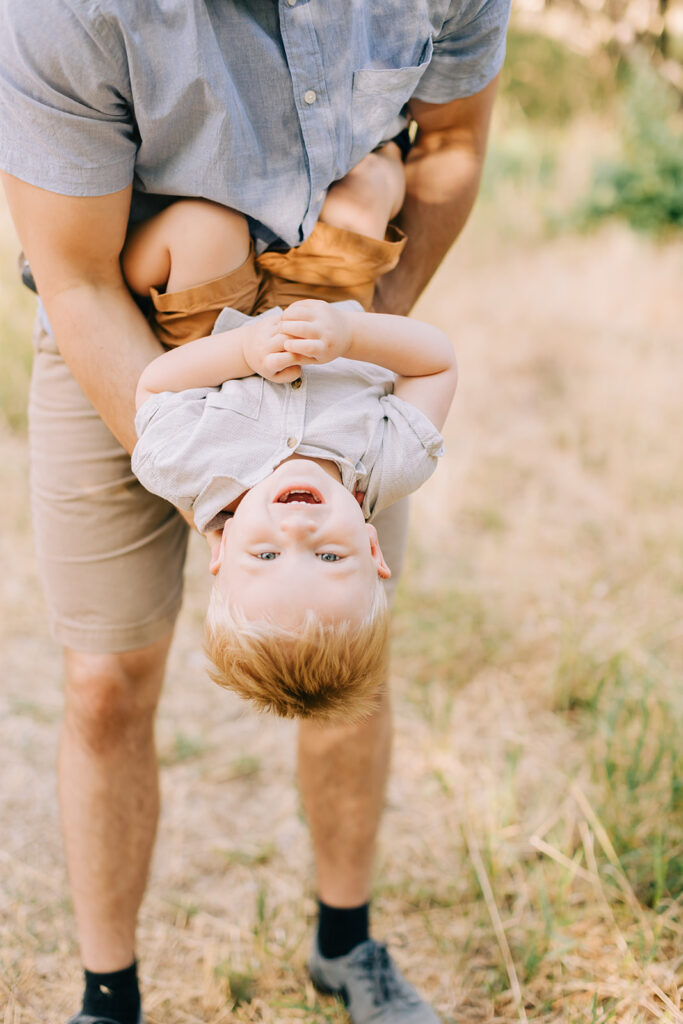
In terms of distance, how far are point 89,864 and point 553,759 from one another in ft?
4.74

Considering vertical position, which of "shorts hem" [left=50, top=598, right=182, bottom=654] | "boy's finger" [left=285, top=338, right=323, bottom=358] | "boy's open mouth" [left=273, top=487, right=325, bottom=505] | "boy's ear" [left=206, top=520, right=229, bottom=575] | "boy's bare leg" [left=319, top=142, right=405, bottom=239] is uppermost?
"boy's bare leg" [left=319, top=142, right=405, bottom=239]

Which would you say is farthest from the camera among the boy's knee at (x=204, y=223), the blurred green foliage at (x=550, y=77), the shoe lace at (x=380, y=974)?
the blurred green foliage at (x=550, y=77)

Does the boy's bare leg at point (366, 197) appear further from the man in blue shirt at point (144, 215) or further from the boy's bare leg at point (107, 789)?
the boy's bare leg at point (107, 789)

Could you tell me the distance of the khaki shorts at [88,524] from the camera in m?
1.72

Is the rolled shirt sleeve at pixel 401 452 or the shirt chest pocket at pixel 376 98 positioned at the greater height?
the shirt chest pocket at pixel 376 98

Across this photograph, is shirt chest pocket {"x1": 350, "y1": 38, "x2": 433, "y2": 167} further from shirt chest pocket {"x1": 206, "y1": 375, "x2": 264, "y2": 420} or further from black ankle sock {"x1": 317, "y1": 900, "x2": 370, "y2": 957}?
black ankle sock {"x1": 317, "y1": 900, "x2": 370, "y2": 957}

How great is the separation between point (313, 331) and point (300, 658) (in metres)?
0.50

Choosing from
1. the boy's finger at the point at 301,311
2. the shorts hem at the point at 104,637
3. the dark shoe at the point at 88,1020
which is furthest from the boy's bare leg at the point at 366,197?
the dark shoe at the point at 88,1020

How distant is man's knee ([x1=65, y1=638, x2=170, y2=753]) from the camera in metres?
1.73

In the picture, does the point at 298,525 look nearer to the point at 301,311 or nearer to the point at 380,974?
the point at 301,311

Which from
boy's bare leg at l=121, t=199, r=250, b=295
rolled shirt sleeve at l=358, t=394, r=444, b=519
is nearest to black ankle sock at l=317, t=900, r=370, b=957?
rolled shirt sleeve at l=358, t=394, r=444, b=519

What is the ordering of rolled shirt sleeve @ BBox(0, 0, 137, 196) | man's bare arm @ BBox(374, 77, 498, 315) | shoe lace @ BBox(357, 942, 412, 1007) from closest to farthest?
rolled shirt sleeve @ BBox(0, 0, 137, 196)
man's bare arm @ BBox(374, 77, 498, 315)
shoe lace @ BBox(357, 942, 412, 1007)

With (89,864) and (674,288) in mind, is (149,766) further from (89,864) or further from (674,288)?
(674,288)

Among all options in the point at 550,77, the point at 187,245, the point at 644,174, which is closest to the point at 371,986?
the point at 187,245
